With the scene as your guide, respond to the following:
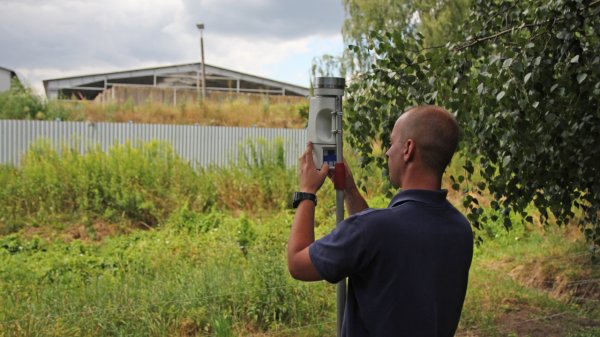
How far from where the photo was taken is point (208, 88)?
29250 mm

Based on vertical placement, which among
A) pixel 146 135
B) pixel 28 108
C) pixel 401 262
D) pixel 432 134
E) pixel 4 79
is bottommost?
pixel 401 262

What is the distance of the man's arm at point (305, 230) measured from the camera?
1.29 metres

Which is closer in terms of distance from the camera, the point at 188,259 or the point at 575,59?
the point at 575,59

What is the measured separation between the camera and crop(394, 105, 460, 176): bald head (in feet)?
4.39

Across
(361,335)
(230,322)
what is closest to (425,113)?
(361,335)

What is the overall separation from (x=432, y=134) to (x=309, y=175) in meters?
0.43

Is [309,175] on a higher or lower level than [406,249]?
higher

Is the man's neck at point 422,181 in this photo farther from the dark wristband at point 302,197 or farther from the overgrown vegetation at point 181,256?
the overgrown vegetation at point 181,256

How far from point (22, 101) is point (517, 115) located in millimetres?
16512

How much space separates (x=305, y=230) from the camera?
1379mm

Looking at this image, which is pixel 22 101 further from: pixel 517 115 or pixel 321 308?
pixel 517 115

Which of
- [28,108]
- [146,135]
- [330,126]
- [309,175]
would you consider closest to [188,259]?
[330,126]

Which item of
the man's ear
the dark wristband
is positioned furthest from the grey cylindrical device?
the man's ear

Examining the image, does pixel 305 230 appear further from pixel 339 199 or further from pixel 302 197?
pixel 339 199
